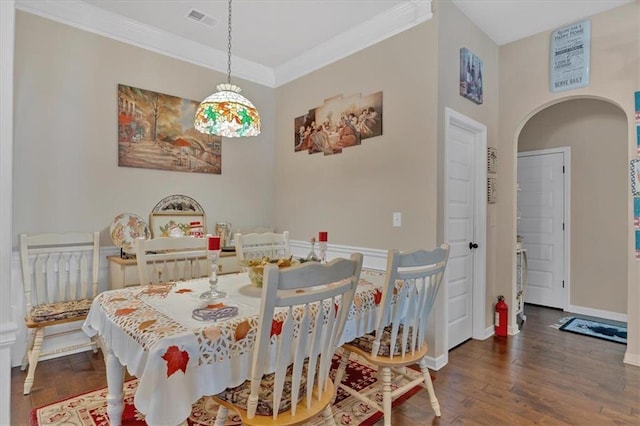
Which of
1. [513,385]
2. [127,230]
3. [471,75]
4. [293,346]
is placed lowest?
[513,385]

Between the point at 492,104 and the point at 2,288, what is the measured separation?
392cm

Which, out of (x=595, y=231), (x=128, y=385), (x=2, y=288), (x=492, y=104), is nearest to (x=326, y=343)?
(x=2, y=288)

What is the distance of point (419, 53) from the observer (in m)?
2.83

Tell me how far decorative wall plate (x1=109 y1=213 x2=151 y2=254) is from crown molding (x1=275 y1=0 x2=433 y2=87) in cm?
231

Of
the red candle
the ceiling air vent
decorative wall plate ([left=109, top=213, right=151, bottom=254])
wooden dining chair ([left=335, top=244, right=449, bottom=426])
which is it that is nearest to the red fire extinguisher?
wooden dining chair ([left=335, top=244, right=449, bottom=426])

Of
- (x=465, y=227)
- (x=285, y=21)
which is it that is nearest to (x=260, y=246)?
(x=465, y=227)

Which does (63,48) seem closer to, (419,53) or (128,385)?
(128,385)

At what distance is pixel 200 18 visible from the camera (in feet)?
10.2

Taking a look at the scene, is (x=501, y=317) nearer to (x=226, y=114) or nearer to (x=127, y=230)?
(x=226, y=114)

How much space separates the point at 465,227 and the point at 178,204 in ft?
9.24

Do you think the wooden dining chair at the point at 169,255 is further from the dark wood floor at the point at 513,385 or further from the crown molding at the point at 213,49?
the crown molding at the point at 213,49

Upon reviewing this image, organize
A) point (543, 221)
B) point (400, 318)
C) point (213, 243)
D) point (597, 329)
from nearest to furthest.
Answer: point (213, 243)
point (400, 318)
point (597, 329)
point (543, 221)

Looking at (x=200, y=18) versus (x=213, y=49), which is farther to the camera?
(x=213, y=49)

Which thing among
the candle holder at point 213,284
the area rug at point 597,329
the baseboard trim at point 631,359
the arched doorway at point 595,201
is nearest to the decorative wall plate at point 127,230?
the candle holder at point 213,284
